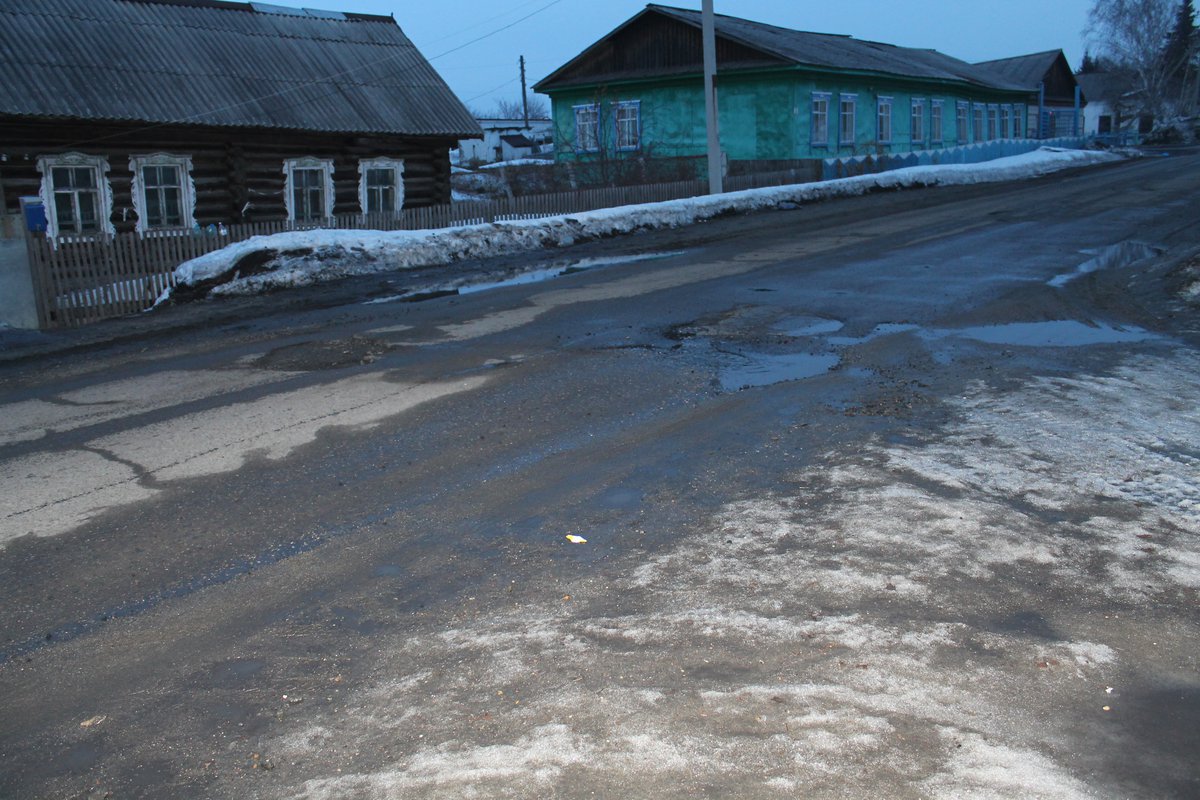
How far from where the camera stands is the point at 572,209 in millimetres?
23203

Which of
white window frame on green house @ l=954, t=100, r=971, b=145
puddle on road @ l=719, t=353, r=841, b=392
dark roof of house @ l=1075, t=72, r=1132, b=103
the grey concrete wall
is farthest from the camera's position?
dark roof of house @ l=1075, t=72, r=1132, b=103

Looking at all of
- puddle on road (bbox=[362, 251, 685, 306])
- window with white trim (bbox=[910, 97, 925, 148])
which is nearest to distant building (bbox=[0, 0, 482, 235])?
puddle on road (bbox=[362, 251, 685, 306])

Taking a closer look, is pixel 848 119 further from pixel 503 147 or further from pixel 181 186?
pixel 503 147

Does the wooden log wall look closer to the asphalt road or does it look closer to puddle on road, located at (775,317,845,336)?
the asphalt road

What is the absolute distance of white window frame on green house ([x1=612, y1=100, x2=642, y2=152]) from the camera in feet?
130

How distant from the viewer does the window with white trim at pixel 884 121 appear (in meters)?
40.8

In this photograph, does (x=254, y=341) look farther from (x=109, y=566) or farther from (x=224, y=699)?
(x=224, y=699)

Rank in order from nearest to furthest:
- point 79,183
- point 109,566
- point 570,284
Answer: point 109,566 < point 570,284 < point 79,183

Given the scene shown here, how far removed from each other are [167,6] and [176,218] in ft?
16.1

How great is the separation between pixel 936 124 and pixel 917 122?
7.39 feet

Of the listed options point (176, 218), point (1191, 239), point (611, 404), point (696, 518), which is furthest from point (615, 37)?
point (696, 518)

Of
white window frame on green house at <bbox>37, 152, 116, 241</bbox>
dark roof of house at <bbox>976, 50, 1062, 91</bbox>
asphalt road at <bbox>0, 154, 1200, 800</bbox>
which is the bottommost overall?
asphalt road at <bbox>0, 154, 1200, 800</bbox>

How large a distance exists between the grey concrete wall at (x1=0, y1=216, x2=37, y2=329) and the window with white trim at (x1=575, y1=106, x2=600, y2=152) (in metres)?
29.9

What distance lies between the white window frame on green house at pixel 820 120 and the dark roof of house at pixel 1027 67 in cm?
2654
